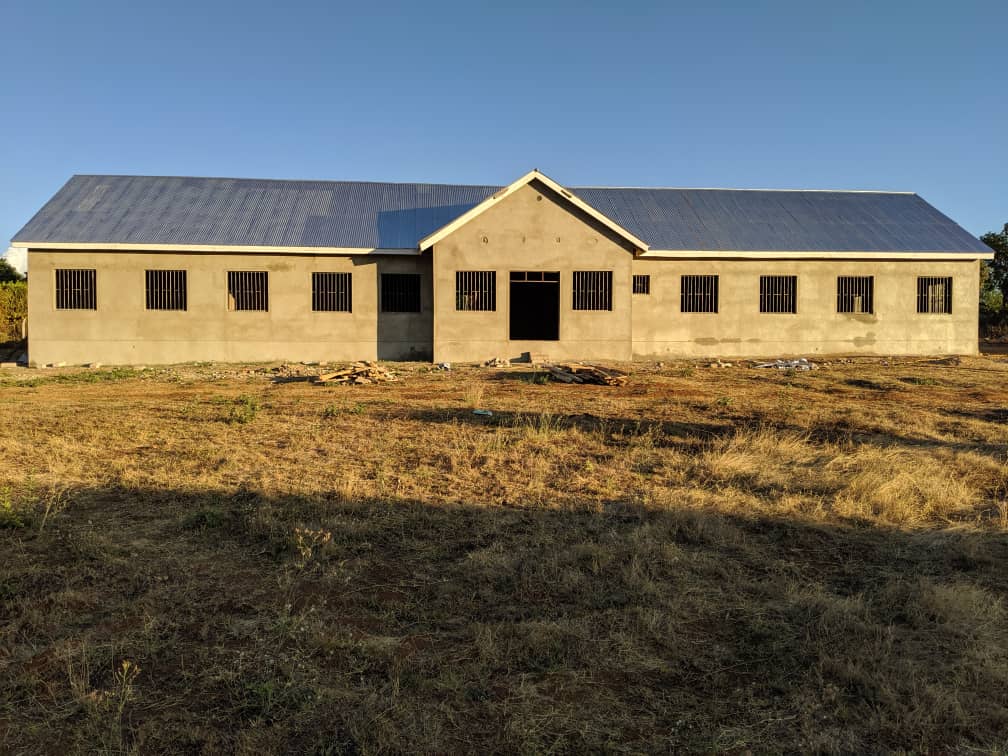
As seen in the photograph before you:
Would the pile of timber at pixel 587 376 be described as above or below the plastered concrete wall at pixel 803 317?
below

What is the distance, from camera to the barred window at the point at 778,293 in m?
22.9

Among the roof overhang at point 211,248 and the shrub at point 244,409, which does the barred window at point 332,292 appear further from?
the shrub at point 244,409

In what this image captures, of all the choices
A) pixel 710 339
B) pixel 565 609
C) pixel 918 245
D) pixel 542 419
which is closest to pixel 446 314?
pixel 710 339

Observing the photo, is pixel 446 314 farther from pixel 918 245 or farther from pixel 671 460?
pixel 918 245

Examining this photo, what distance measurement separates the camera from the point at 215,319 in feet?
69.0

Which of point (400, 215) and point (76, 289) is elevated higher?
point (400, 215)

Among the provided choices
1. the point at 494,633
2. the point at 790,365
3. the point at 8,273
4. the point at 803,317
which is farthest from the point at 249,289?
the point at 8,273

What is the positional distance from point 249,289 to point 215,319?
1.28 metres

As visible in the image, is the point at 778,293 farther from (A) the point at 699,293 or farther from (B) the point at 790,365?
(B) the point at 790,365

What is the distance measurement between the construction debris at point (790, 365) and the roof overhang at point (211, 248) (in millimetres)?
10342

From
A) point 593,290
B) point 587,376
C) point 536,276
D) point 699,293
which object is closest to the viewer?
point 587,376

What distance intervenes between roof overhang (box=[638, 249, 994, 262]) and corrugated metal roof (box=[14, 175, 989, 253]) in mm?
184

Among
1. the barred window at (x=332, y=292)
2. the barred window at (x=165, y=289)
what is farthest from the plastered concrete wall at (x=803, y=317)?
the barred window at (x=165, y=289)

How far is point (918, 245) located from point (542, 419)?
18.8 meters
